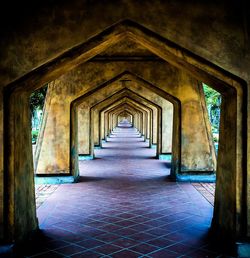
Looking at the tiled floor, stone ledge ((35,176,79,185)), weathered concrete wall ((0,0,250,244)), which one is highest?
weathered concrete wall ((0,0,250,244))

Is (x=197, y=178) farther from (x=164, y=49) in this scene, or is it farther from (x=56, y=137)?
(x=164, y=49)

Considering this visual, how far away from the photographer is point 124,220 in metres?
6.93

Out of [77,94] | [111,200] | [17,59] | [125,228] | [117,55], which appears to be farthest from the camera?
[77,94]

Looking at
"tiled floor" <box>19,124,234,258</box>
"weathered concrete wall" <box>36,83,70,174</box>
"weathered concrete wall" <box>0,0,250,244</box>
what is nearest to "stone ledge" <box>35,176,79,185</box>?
"weathered concrete wall" <box>36,83,70,174</box>

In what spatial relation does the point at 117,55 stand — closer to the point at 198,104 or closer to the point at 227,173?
the point at 198,104

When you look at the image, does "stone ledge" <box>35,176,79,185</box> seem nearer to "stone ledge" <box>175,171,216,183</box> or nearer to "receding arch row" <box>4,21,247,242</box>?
"stone ledge" <box>175,171,216,183</box>

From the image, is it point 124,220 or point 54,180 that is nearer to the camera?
point 124,220

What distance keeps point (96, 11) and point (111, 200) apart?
480 cm

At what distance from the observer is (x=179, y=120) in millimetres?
11023

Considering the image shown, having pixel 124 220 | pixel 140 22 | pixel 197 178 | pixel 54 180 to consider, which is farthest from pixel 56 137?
pixel 140 22

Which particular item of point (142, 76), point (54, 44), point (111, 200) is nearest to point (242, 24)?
point (54, 44)

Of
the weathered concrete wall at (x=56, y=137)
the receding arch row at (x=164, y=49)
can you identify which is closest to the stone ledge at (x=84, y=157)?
the weathered concrete wall at (x=56, y=137)

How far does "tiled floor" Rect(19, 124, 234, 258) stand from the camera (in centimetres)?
539

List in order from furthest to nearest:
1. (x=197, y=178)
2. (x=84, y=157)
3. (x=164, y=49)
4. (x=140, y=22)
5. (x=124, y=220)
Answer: (x=84, y=157) < (x=197, y=178) < (x=124, y=220) < (x=164, y=49) < (x=140, y=22)
